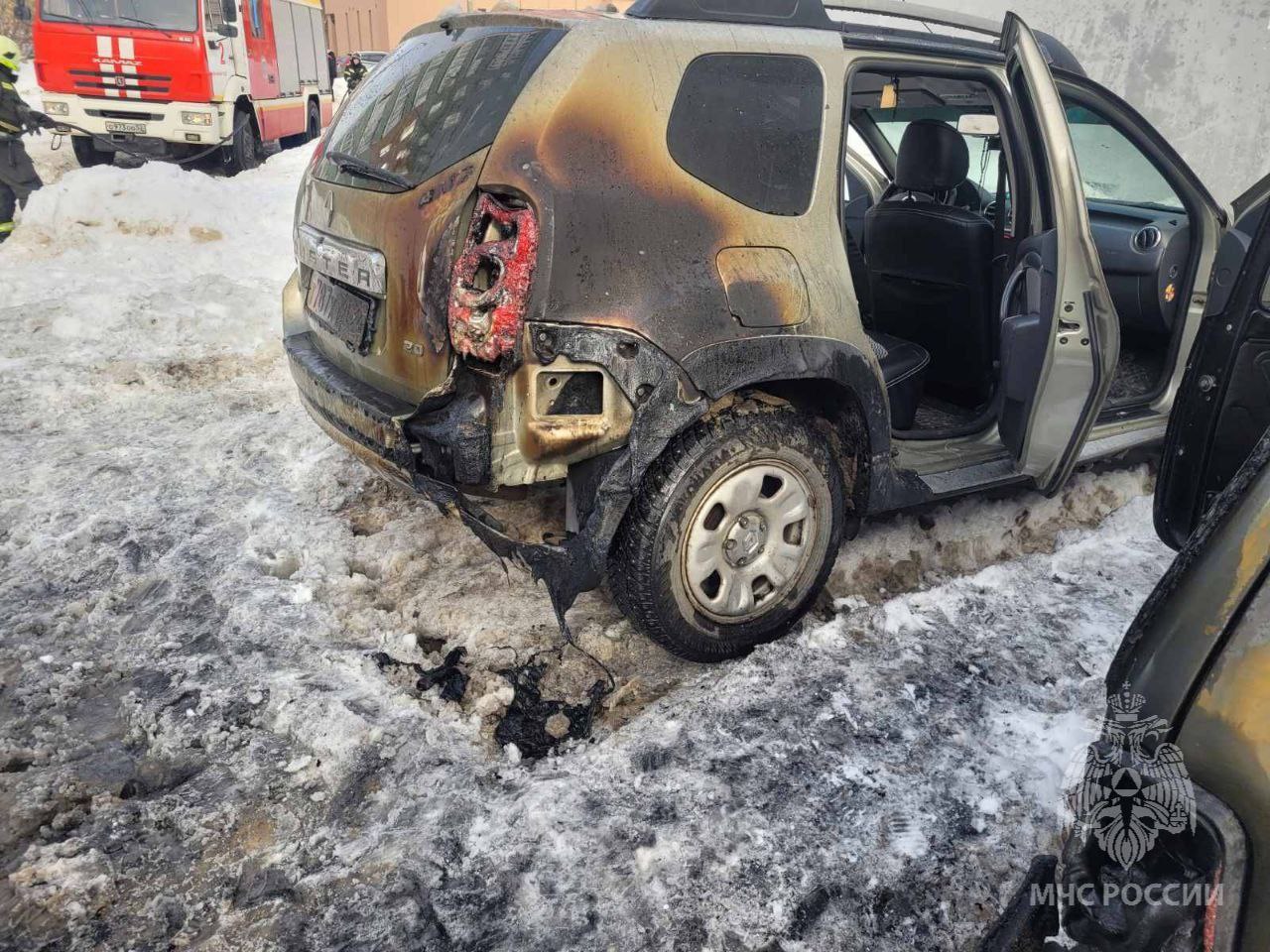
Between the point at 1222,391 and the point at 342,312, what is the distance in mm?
2541

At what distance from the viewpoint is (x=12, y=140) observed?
7977 millimetres

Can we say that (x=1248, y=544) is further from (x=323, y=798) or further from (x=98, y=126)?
(x=98, y=126)

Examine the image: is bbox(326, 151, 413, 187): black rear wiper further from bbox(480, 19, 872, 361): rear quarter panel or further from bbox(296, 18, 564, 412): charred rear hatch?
bbox(480, 19, 872, 361): rear quarter panel

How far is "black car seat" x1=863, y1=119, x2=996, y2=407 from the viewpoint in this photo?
3961 millimetres

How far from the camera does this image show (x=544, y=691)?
2832mm

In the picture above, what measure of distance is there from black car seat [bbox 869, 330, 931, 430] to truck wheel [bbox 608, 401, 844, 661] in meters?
0.76

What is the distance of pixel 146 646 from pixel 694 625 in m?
1.82

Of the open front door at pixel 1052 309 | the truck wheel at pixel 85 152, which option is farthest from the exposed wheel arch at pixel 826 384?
the truck wheel at pixel 85 152

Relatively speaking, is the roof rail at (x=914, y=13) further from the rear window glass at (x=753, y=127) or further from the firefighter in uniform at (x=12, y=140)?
the firefighter in uniform at (x=12, y=140)

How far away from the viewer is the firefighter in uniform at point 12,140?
24.8ft

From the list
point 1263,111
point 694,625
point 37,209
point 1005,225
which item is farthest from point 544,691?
point 1263,111

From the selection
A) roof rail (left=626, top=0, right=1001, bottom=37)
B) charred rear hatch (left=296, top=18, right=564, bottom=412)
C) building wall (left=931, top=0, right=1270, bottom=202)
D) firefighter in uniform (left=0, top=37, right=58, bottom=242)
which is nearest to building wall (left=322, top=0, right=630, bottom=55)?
firefighter in uniform (left=0, top=37, right=58, bottom=242)

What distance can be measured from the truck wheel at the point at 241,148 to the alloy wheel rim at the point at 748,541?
11.7m

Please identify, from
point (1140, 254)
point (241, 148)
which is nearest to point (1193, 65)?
point (1140, 254)
